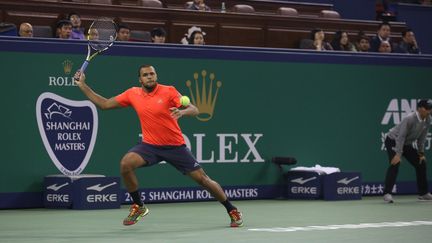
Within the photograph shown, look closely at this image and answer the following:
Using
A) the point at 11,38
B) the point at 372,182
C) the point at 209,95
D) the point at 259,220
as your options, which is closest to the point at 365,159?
the point at 372,182

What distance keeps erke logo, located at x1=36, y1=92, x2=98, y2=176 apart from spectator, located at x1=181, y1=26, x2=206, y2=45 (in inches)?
98.7

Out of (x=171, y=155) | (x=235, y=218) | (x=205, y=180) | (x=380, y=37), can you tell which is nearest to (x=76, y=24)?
(x=171, y=155)

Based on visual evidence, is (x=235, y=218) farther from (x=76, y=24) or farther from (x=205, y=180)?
(x=76, y=24)

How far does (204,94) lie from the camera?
16.3 m

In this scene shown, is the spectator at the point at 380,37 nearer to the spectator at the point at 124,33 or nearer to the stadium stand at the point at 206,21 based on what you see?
the stadium stand at the point at 206,21

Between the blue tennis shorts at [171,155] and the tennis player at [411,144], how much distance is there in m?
5.17

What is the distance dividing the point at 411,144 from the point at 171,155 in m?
6.00

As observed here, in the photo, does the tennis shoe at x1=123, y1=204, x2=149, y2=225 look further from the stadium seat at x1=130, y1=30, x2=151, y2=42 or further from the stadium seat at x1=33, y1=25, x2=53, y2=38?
the stadium seat at x1=130, y1=30, x2=151, y2=42

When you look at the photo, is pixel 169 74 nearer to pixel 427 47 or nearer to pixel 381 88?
pixel 381 88

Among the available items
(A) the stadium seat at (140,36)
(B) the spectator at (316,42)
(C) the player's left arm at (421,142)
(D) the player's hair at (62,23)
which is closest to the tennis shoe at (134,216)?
(D) the player's hair at (62,23)

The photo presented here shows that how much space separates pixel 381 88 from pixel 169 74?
14.5ft

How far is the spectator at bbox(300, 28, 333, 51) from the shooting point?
1875 centimetres

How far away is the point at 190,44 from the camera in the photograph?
16.5 m

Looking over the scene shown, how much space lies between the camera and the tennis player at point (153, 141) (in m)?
11.9
